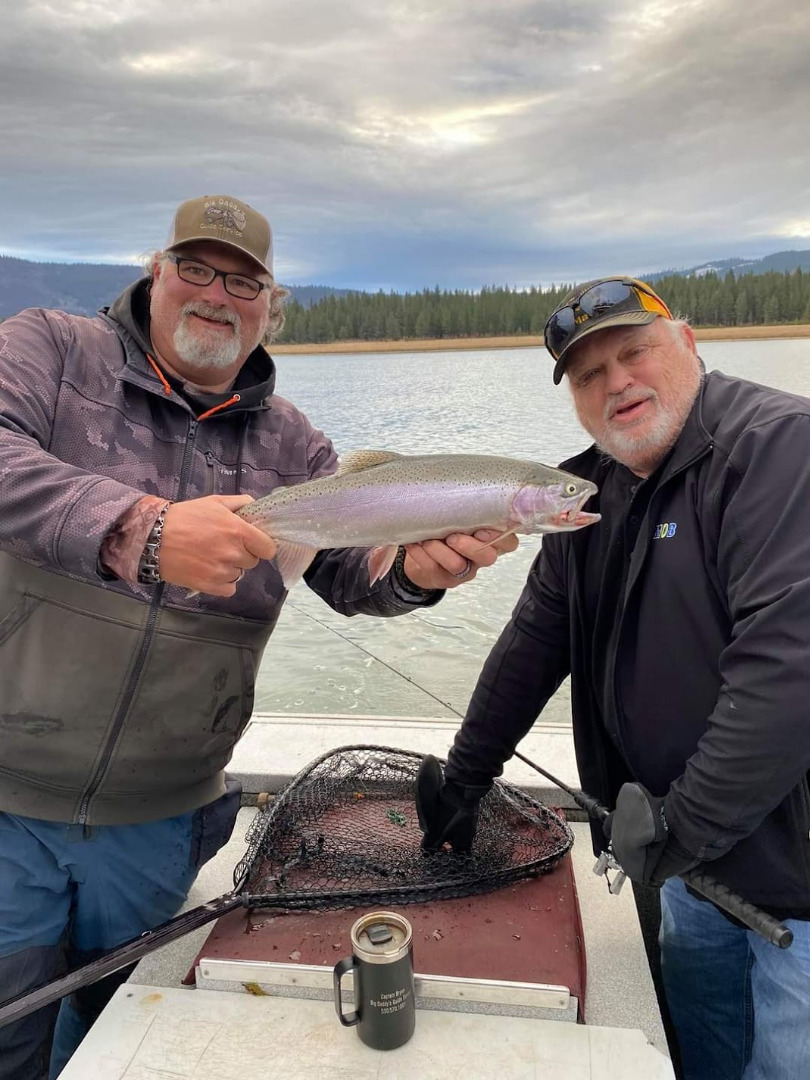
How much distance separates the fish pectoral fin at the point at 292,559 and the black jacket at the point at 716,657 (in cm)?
110

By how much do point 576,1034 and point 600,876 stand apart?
996mm

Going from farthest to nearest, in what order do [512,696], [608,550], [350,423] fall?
1. [350,423]
2. [512,696]
3. [608,550]

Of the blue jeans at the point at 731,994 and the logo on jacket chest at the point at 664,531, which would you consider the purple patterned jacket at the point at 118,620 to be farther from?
the blue jeans at the point at 731,994

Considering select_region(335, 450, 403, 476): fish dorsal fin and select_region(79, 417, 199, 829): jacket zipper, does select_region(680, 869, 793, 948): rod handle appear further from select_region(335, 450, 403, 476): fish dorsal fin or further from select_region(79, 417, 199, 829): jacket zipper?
select_region(79, 417, 199, 829): jacket zipper

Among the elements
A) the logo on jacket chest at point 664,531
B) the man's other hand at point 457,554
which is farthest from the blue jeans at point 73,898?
the logo on jacket chest at point 664,531

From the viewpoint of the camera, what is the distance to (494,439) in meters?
26.3

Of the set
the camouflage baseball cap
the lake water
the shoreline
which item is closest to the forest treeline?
the shoreline

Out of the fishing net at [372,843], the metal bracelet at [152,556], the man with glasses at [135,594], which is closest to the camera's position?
the metal bracelet at [152,556]

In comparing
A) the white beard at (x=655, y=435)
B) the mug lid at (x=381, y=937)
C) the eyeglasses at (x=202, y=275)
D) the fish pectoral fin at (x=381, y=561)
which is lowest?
the mug lid at (x=381, y=937)

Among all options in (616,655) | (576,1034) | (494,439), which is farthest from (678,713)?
(494,439)

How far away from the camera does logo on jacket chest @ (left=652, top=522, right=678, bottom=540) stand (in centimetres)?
292

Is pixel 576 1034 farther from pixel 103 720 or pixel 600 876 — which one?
pixel 103 720

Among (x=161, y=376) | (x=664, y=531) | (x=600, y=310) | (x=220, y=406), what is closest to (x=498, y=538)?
(x=664, y=531)

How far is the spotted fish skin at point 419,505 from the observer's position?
2969 millimetres
